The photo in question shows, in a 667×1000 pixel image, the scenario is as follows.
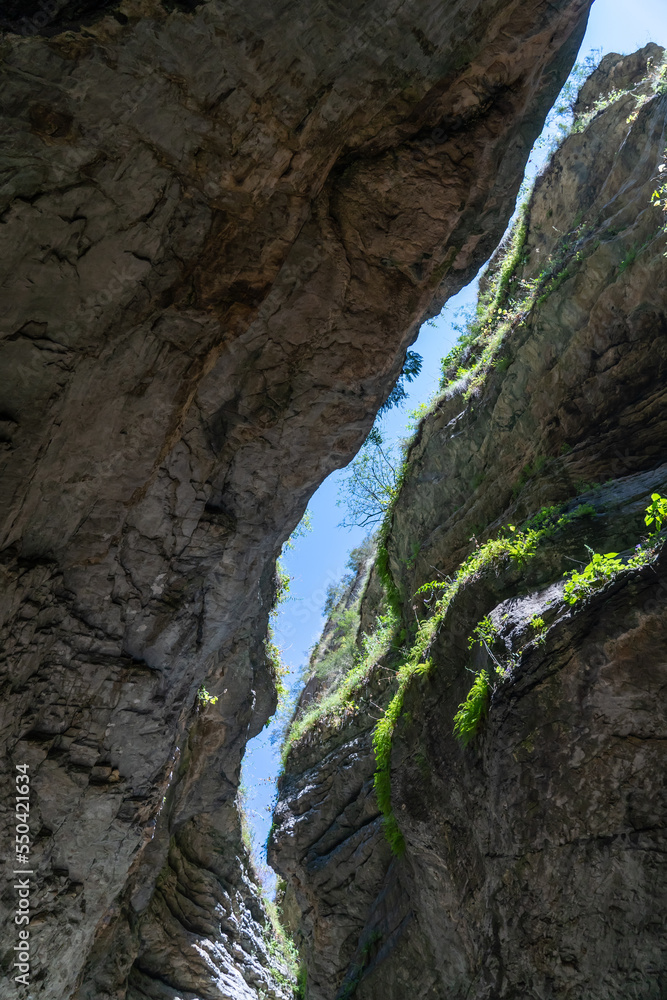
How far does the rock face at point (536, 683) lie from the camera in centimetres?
571

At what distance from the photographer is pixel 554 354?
998 centimetres

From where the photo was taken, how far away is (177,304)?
608 cm

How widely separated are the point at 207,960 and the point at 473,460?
9.17 metres

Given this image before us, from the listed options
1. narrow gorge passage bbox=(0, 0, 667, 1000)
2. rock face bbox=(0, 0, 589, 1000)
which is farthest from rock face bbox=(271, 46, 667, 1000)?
rock face bbox=(0, 0, 589, 1000)

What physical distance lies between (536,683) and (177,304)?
500cm

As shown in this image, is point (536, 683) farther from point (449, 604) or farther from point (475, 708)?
point (449, 604)

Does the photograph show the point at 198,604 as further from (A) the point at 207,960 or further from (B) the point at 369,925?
(A) the point at 207,960

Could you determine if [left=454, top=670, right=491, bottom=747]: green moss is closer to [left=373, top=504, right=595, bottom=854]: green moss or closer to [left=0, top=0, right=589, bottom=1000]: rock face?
[left=373, top=504, right=595, bottom=854]: green moss

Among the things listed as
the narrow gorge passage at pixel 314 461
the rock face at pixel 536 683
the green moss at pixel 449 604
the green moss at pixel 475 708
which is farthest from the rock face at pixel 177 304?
the green moss at pixel 475 708

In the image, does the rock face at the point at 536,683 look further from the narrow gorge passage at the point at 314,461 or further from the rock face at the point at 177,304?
the rock face at the point at 177,304

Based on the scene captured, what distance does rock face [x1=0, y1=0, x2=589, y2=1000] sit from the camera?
5.14m

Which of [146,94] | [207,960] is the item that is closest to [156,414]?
[146,94]

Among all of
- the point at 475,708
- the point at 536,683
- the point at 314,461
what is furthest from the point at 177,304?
the point at 475,708

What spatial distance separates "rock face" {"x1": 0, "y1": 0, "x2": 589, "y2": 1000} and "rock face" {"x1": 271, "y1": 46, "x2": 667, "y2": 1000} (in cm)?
269
